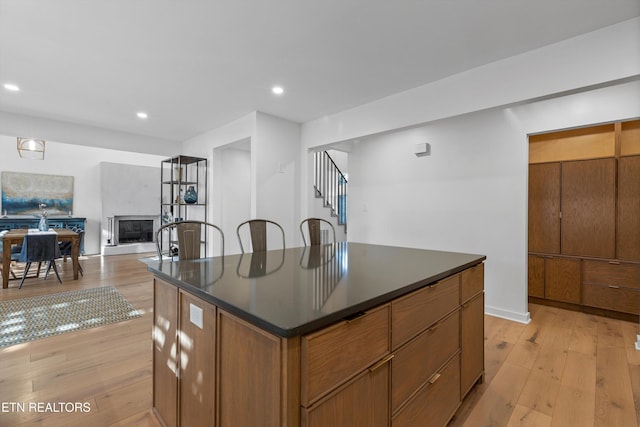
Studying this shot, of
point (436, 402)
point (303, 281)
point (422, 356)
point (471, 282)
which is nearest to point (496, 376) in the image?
point (471, 282)

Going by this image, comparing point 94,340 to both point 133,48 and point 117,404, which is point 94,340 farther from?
point 133,48

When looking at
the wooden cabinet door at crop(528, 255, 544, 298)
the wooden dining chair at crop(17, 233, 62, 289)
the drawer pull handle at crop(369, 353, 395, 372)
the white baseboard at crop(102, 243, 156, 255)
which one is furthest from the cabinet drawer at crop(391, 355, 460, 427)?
the white baseboard at crop(102, 243, 156, 255)

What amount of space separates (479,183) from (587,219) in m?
1.22

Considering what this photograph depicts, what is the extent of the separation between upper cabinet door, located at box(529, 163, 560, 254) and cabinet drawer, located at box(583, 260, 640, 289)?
34cm

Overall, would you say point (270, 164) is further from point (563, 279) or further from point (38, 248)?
point (563, 279)

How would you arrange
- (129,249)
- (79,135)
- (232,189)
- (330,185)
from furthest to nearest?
(129,249)
(330,185)
(232,189)
(79,135)

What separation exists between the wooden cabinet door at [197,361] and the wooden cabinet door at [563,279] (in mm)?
4046

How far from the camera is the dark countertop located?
2.85 ft

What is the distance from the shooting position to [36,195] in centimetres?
679

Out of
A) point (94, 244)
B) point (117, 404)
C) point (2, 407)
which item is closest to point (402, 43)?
point (117, 404)

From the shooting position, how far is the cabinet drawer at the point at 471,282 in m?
1.73

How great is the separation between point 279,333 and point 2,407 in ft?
7.08

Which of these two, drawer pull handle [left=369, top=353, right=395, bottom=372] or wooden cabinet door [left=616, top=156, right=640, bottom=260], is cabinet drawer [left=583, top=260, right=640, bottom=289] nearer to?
wooden cabinet door [left=616, top=156, right=640, bottom=260]

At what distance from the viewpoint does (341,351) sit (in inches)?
35.7
